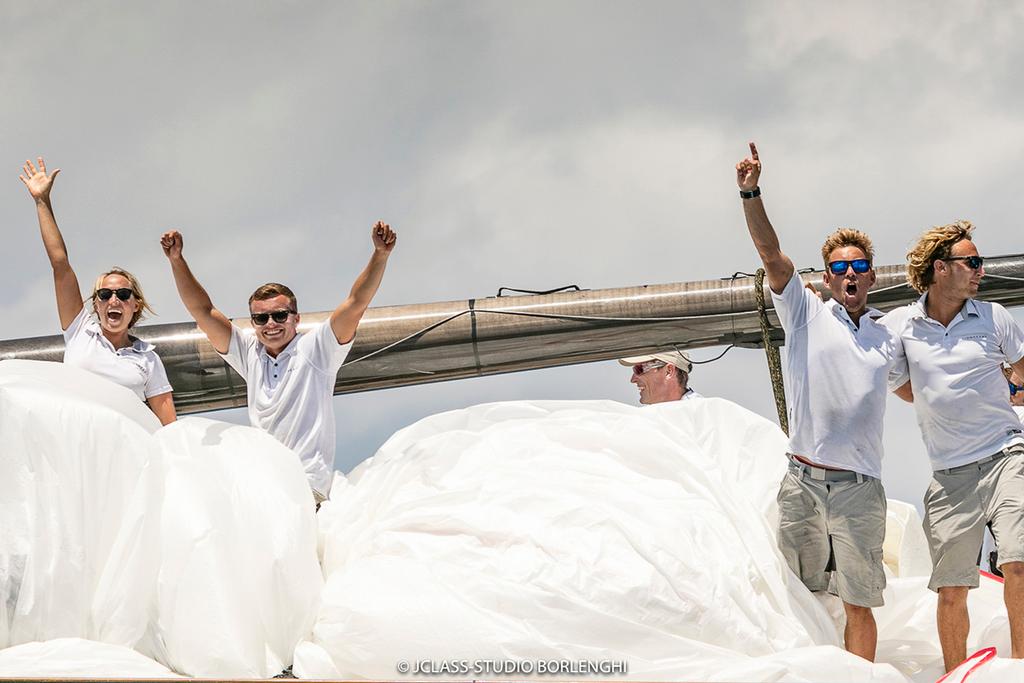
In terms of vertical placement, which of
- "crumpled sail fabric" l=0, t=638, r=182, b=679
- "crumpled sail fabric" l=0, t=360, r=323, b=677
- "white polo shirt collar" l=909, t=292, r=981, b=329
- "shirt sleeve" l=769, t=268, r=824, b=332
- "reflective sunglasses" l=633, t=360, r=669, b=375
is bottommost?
"crumpled sail fabric" l=0, t=638, r=182, b=679

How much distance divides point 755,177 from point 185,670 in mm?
2206

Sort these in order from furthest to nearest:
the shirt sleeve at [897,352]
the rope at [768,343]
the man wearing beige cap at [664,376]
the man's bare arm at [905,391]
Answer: the man wearing beige cap at [664,376]
the rope at [768,343]
the man's bare arm at [905,391]
the shirt sleeve at [897,352]

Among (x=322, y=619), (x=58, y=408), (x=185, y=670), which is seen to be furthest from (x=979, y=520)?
(x=58, y=408)

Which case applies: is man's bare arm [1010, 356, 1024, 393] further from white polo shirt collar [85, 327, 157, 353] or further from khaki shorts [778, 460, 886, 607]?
white polo shirt collar [85, 327, 157, 353]

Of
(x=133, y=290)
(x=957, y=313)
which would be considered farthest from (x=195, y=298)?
(x=957, y=313)

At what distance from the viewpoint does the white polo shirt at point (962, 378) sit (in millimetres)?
3771

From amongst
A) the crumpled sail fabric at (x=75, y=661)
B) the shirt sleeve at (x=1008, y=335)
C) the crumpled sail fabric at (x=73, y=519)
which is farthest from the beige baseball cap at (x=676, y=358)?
the crumpled sail fabric at (x=75, y=661)

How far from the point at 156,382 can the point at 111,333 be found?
233 mm

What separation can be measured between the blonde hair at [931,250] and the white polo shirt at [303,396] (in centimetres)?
195

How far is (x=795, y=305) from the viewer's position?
3811 mm

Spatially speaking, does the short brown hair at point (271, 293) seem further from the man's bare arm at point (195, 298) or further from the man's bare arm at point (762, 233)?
the man's bare arm at point (762, 233)

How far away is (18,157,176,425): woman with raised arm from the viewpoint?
167 inches


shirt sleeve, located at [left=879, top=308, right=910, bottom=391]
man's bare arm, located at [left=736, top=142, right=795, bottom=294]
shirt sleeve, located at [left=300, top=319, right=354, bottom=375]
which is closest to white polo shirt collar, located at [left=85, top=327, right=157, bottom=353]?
shirt sleeve, located at [left=300, top=319, right=354, bottom=375]

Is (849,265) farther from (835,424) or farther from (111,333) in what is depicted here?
(111,333)
